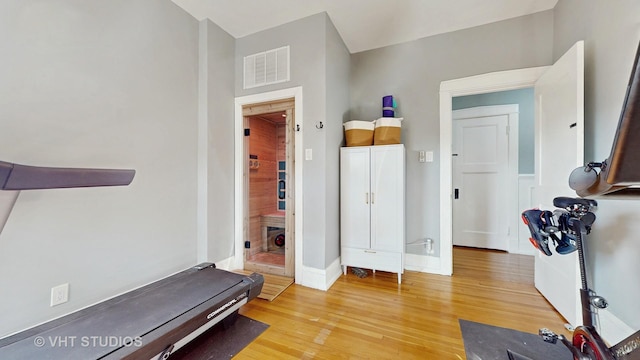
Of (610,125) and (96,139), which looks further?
(96,139)

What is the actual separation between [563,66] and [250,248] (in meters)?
3.53

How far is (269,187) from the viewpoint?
379 cm

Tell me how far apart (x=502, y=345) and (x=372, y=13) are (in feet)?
9.90

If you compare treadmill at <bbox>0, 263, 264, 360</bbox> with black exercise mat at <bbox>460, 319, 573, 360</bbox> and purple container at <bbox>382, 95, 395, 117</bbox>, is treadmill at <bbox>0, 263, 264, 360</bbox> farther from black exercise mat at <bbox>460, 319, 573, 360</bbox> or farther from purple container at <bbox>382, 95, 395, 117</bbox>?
purple container at <bbox>382, 95, 395, 117</bbox>

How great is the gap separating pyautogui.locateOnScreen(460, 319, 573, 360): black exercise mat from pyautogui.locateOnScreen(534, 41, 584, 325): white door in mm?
395

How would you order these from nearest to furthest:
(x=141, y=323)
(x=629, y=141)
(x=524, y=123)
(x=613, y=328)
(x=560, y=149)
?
(x=629, y=141)
(x=141, y=323)
(x=613, y=328)
(x=560, y=149)
(x=524, y=123)

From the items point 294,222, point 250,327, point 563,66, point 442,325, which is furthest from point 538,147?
point 250,327

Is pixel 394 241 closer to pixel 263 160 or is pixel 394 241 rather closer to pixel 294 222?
pixel 294 222

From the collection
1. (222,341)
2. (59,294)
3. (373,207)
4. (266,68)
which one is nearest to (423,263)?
(373,207)

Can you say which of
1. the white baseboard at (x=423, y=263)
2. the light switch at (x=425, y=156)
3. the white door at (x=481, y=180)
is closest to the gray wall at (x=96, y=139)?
the white baseboard at (x=423, y=263)

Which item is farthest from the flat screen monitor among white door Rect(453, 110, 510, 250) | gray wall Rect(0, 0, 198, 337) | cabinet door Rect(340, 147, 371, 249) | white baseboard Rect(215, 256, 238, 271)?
white door Rect(453, 110, 510, 250)

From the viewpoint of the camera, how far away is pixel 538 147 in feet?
7.55

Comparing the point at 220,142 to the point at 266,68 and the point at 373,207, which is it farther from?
the point at 373,207

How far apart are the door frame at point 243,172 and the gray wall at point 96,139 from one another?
19.9 inches
